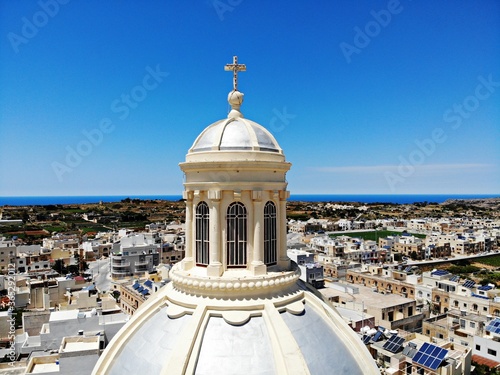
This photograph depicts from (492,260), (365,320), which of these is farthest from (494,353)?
(492,260)

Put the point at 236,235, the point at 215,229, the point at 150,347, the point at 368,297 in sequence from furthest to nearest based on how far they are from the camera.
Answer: the point at 368,297 < the point at 236,235 < the point at 215,229 < the point at 150,347

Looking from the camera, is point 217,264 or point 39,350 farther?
point 39,350

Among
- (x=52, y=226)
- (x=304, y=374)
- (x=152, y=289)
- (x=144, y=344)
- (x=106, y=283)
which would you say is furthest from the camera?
(x=52, y=226)

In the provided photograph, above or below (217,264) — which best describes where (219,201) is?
above

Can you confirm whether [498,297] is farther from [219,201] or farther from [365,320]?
[219,201]

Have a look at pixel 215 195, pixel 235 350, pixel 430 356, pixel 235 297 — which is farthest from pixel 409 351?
pixel 215 195

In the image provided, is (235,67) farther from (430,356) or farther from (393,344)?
(393,344)
